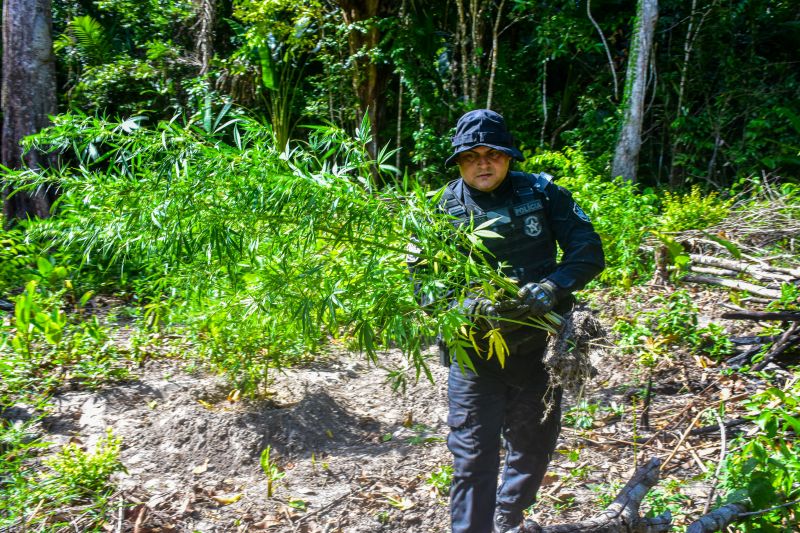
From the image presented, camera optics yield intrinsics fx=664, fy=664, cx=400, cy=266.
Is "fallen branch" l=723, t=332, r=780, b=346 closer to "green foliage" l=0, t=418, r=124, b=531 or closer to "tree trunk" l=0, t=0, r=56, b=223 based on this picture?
"green foliage" l=0, t=418, r=124, b=531

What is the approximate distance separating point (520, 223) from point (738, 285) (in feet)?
9.45

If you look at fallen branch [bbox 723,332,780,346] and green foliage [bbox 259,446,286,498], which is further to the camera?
fallen branch [bbox 723,332,780,346]

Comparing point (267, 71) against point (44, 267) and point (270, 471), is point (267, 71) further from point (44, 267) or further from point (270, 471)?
point (270, 471)

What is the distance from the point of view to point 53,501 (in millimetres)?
3445

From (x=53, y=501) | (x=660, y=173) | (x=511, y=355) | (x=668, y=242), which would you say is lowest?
(x=53, y=501)

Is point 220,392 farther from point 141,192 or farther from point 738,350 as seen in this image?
point 738,350

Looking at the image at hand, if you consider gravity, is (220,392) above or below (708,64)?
below

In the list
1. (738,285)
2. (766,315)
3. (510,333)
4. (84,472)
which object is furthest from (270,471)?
(738,285)

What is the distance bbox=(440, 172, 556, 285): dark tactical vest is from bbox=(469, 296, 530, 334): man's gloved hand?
27 centimetres

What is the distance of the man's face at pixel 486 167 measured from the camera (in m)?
3.16

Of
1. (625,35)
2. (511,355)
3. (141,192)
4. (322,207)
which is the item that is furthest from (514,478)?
(625,35)

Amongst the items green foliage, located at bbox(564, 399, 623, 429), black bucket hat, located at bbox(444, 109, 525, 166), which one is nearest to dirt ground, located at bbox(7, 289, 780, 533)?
green foliage, located at bbox(564, 399, 623, 429)

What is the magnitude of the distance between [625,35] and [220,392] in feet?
25.9

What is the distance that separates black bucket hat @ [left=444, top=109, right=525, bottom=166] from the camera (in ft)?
10.1
